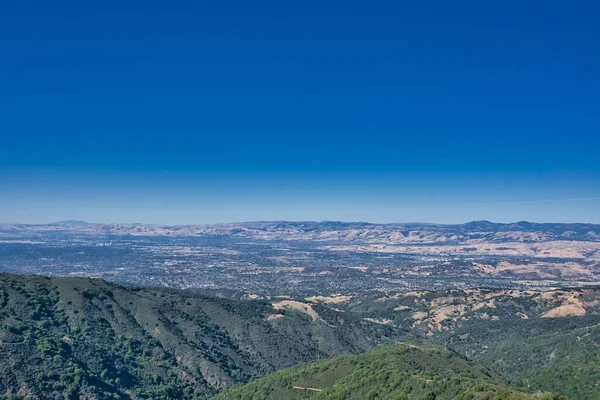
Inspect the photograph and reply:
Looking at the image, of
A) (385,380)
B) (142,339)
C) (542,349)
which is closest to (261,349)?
(142,339)

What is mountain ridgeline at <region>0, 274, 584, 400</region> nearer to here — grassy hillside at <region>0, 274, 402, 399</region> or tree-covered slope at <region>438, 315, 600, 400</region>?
grassy hillside at <region>0, 274, 402, 399</region>

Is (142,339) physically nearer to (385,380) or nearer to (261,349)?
(261,349)

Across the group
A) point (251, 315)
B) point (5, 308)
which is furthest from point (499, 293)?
point (5, 308)

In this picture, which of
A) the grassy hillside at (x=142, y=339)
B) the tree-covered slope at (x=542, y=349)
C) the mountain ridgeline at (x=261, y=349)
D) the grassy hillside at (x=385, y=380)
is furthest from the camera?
the tree-covered slope at (x=542, y=349)

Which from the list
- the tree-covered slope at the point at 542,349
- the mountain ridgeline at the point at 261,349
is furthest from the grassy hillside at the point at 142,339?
the tree-covered slope at the point at 542,349

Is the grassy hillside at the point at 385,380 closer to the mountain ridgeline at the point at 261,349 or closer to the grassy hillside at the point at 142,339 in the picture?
the mountain ridgeline at the point at 261,349

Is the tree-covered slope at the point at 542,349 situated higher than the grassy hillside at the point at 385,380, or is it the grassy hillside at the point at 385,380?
the grassy hillside at the point at 385,380
